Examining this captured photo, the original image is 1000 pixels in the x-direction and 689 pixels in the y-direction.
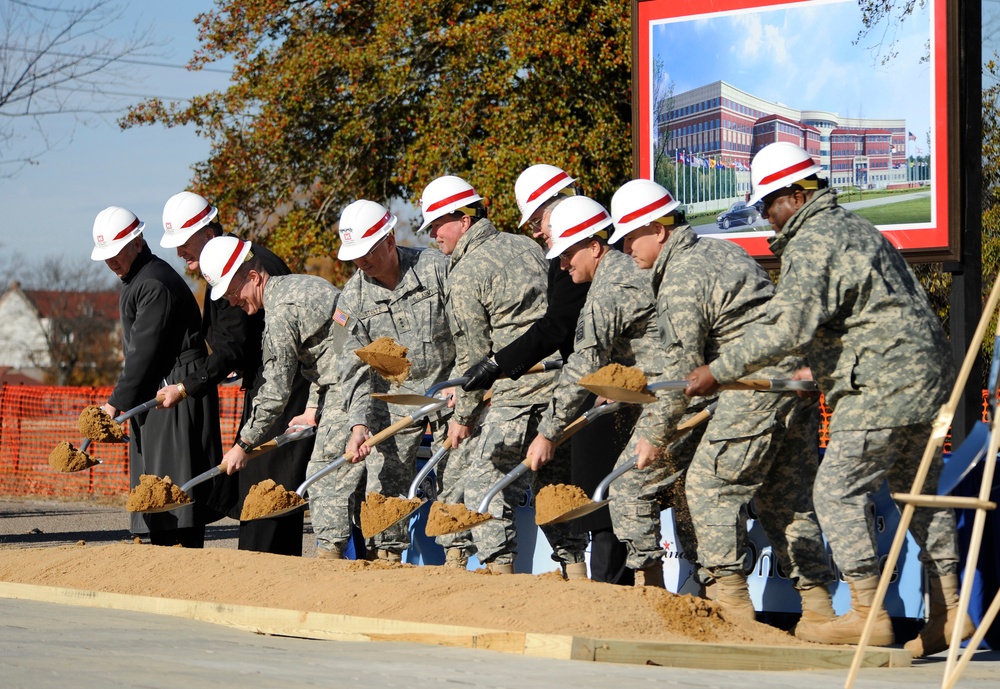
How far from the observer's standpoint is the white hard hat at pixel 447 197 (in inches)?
310

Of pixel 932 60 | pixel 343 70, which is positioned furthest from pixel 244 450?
pixel 343 70

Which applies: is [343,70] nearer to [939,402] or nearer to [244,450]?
[244,450]

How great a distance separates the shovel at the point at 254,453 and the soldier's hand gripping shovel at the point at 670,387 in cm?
262

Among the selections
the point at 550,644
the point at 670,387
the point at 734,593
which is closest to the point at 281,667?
the point at 550,644

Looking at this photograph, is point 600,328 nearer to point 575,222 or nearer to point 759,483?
point 575,222

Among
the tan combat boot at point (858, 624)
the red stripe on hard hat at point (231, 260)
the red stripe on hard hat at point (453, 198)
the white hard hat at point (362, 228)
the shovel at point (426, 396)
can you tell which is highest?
the red stripe on hard hat at point (453, 198)

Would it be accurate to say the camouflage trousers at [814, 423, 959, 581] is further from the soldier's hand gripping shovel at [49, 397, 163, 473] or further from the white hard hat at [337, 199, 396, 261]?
the soldier's hand gripping shovel at [49, 397, 163, 473]

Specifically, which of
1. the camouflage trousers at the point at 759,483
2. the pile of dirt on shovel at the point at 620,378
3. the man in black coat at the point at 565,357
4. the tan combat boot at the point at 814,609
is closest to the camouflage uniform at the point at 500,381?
the man in black coat at the point at 565,357

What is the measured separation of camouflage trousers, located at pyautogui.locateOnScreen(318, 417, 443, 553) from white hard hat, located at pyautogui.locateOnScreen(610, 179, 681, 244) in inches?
81.0

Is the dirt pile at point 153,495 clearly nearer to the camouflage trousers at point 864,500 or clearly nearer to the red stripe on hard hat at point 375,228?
the red stripe on hard hat at point 375,228

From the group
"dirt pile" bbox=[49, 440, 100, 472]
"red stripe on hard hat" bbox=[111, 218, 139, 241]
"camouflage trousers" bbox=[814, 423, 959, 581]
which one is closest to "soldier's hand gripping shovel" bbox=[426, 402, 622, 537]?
"camouflage trousers" bbox=[814, 423, 959, 581]

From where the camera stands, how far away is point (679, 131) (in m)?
9.89

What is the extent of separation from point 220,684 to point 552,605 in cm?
173

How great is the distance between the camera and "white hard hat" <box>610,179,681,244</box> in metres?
6.56
